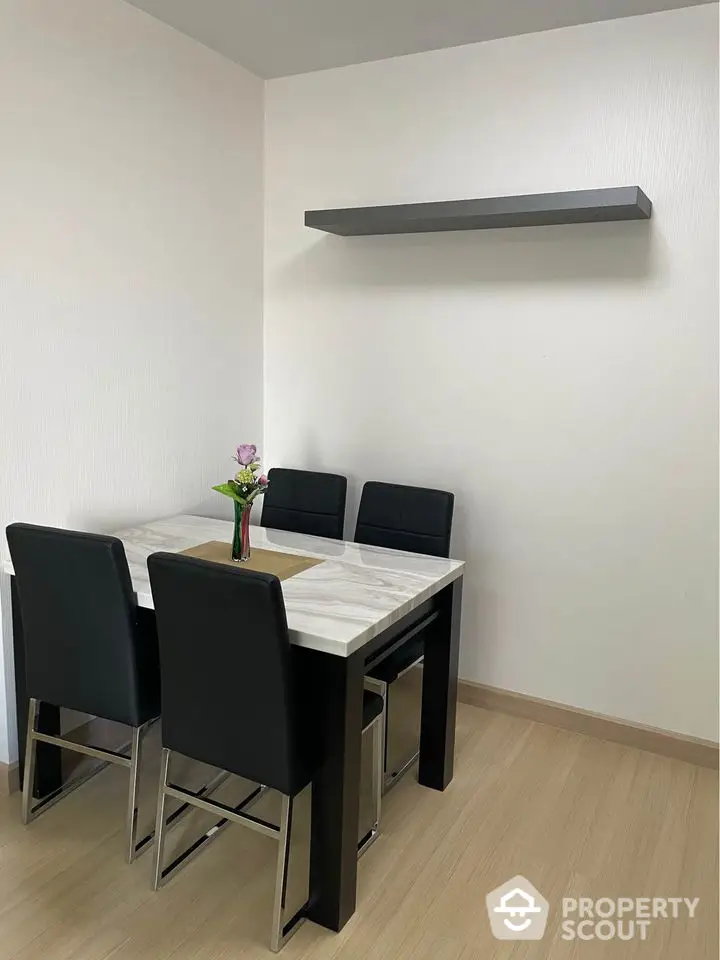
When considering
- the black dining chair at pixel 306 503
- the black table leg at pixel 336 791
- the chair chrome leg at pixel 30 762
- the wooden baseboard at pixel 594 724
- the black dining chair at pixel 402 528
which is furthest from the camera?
the black dining chair at pixel 306 503

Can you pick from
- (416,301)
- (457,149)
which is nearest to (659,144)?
(457,149)

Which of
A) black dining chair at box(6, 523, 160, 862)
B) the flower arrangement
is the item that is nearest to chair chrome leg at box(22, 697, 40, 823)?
black dining chair at box(6, 523, 160, 862)

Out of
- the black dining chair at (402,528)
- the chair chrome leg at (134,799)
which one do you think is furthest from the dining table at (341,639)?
the chair chrome leg at (134,799)

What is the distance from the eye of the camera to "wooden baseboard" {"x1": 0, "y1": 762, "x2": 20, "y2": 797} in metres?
2.65

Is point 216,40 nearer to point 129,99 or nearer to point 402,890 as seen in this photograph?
point 129,99

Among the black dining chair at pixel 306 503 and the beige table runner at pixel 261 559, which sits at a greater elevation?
the black dining chair at pixel 306 503

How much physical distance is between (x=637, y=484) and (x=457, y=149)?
5.04 feet

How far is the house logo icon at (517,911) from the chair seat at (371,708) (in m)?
0.60

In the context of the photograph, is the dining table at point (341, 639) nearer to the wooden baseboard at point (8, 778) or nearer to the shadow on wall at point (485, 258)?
the wooden baseboard at point (8, 778)

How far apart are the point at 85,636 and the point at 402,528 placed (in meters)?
1.32

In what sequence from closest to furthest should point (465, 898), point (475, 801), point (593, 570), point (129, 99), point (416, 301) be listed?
point (465, 898)
point (475, 801)
point (129, 99)
point (593, 570)
point (416, 301)

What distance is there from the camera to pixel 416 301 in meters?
3.37

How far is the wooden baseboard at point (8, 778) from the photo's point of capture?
2.65m

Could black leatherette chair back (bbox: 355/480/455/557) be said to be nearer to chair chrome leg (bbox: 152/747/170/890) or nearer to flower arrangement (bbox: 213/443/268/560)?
flower arrangement (bbox: 213/443/268/560)
